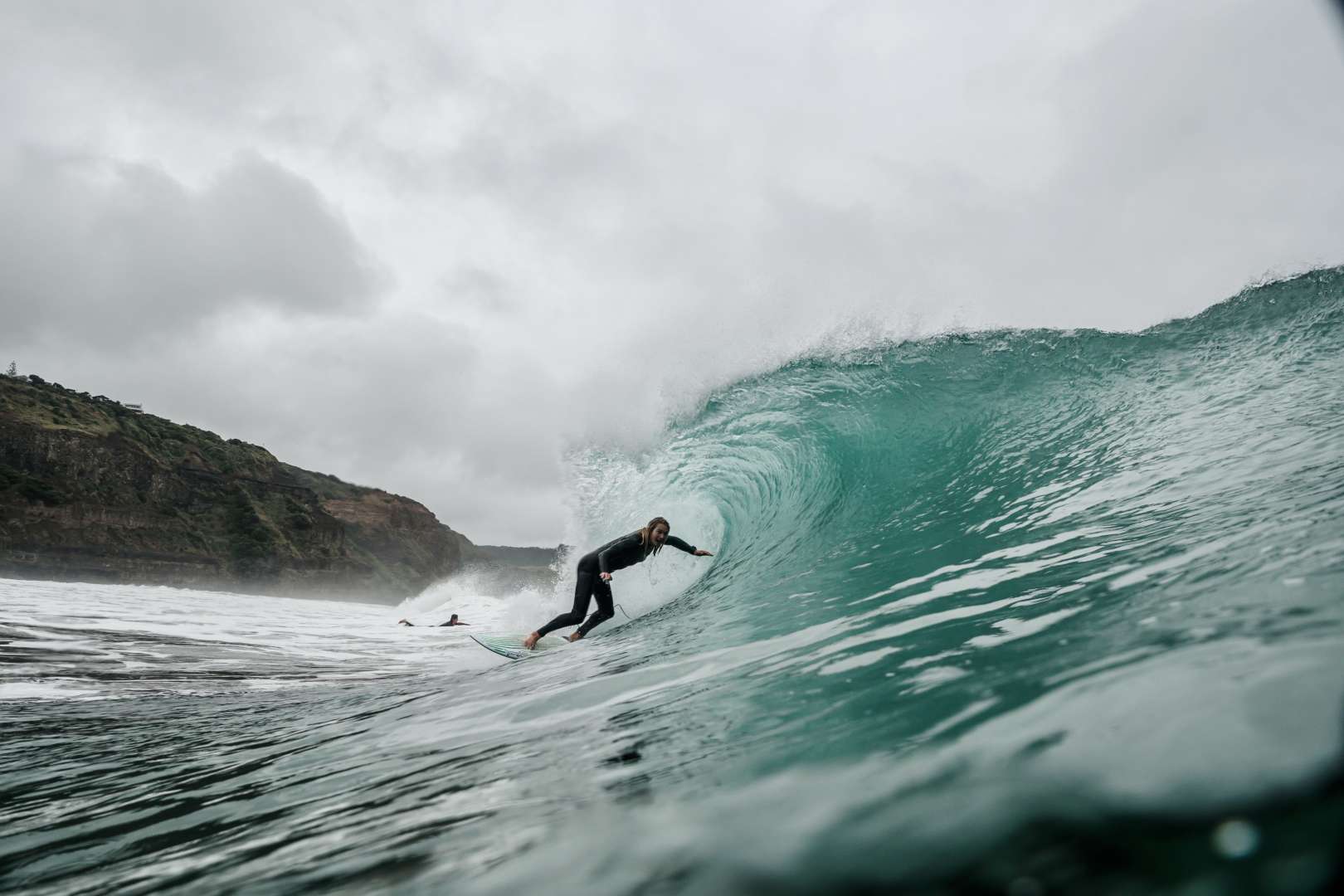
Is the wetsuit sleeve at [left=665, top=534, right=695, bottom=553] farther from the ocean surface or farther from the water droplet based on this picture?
the water droplet

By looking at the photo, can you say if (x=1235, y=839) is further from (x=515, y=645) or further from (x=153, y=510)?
(x=153, y=510)

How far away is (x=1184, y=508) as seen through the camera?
406 cm

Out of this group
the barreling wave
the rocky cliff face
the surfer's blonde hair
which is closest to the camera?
the barreling wave

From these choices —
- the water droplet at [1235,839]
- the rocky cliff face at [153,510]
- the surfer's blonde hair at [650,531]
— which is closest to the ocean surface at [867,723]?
the water droplet at [1235,839]

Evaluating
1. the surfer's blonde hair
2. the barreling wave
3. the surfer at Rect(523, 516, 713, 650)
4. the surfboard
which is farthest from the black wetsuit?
the barreling wave

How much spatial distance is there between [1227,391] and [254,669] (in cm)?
1177

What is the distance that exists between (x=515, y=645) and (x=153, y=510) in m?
62.3

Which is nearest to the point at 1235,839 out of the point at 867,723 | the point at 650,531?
the point at 867,723

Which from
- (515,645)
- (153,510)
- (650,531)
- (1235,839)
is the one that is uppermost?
(153,510)

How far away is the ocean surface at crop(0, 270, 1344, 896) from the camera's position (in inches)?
38.9

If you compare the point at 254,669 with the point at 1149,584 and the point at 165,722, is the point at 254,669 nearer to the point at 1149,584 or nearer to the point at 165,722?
the point at 165,722

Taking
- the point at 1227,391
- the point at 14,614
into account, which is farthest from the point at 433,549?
the point at 1227,391

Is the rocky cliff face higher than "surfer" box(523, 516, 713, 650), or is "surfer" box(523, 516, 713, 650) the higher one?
the rocky cliff face

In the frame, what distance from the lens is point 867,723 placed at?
1828mm
